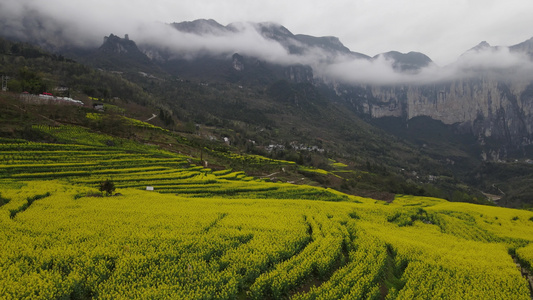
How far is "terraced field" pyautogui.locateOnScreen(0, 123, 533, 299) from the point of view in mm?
16203

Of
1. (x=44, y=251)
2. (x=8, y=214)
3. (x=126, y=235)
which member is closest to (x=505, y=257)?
(x=126, y=235)

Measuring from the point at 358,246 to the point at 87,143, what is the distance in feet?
223

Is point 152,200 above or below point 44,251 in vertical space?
below

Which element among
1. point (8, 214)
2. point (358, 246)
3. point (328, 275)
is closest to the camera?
point (328, 275)

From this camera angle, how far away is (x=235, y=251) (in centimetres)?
2084

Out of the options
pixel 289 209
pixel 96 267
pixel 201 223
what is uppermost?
pixel 96 267

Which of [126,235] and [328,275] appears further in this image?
[126,235]

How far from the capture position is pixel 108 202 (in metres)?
34.6

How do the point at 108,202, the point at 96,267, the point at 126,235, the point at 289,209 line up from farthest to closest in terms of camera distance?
the point at 289,209 → the point at 108,202 → the point at 126,235 → the point at 96,267

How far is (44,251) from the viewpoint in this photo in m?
18.4

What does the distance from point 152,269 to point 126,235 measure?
6.44 meters

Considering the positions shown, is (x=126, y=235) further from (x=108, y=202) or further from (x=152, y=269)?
(x=108, y=202)

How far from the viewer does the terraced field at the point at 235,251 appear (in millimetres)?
16203

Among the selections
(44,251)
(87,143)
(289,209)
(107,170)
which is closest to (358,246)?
(289,209)
